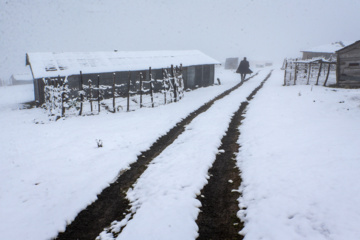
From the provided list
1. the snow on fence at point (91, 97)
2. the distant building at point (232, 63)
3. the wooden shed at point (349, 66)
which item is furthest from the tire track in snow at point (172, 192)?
the distant building at point (232, 63)

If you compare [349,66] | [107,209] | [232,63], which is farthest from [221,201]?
[232,63]

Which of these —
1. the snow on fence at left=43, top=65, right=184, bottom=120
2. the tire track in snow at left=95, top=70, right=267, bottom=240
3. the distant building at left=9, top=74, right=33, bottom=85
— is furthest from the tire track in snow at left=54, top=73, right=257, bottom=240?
the distant building at left=9, top=74, right=33, bottom=85

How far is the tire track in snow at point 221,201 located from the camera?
4.29m

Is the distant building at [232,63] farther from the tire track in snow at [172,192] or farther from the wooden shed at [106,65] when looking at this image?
the tire track in snow at [172,192]

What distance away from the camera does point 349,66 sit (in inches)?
742

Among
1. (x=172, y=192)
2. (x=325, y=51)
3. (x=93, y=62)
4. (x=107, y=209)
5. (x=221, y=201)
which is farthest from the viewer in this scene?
(x=325, y=51)

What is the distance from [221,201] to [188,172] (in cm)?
148

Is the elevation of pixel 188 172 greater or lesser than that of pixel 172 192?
greater

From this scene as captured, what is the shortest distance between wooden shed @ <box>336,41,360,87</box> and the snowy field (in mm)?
8887

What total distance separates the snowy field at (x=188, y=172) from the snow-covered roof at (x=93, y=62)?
284 inches

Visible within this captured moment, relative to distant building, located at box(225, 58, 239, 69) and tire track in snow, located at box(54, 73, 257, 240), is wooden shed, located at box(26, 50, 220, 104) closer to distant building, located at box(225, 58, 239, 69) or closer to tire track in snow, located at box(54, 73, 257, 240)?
tire track in snow, located at box(54, 73, 257, 240)

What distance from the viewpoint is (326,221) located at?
411 cm

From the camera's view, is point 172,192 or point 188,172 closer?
point 172,192

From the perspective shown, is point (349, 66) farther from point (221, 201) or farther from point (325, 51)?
point (325, 51)
